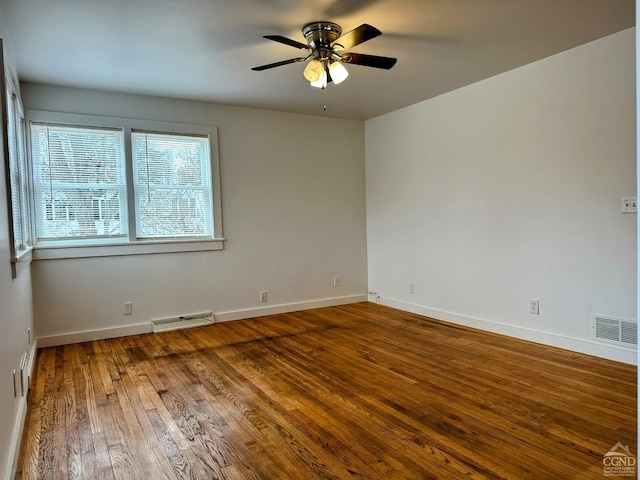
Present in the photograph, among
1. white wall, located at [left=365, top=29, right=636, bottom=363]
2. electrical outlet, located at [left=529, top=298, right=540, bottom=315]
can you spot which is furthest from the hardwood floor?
white wall, located at [left=365, top=29, right=636, bottom=363]

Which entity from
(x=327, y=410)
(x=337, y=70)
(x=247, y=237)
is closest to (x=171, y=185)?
(x=247, y=237)

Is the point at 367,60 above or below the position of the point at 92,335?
above

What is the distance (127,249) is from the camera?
4094mm

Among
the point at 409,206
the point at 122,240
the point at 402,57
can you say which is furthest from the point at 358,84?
the point at 122,240

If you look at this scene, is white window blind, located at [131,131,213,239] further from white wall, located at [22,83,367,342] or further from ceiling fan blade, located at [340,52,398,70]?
ceiling fan blade, located at [340,52,398,70]

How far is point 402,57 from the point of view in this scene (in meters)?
3.28

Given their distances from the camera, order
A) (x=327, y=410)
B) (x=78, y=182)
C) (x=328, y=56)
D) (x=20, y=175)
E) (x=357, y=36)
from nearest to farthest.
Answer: (x=327, y=410) → (x=357, y=36) → (x=328, y=56) → (x=20, y=175) → (x=78, y=182)

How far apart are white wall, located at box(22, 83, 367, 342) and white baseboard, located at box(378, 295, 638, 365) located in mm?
1254

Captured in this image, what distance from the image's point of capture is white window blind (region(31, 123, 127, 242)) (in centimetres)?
373

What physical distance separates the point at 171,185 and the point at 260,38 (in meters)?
2.04

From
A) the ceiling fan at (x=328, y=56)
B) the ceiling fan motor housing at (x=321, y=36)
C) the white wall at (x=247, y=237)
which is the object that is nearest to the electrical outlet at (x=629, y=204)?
the ceiling fan at (x=328, y=56)

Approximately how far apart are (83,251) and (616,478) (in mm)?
4203

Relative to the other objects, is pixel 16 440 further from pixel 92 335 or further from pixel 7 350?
pixel 92 335

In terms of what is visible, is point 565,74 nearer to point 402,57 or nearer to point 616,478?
point 402,57
